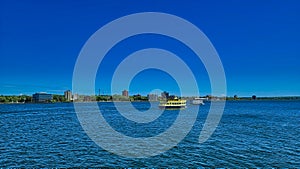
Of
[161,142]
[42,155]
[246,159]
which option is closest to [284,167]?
[246,159]

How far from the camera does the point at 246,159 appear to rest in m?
19.0

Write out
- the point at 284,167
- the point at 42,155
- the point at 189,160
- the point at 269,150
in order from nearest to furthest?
the point at 284,167 < the point at 189,160 < the point at 42,155 < the point at 269,150

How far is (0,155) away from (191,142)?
16924 millimetres

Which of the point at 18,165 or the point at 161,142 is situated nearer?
the point at 18,165

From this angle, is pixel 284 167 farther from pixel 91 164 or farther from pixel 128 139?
pixel 128 139

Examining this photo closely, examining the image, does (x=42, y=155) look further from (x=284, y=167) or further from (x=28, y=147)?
(x=284, y=167)

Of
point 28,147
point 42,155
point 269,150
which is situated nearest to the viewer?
point 42,155

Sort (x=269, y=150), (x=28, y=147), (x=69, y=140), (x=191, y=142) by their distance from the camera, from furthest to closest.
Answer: (x=69, y=140), (x=191, y=142), (x=28, y=147), (x=269, y=150)

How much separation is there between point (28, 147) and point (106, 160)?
32.0ft

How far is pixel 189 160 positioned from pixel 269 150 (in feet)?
26.1

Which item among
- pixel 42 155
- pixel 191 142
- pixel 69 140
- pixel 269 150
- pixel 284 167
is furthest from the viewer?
pixel 69 140

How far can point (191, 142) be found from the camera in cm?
2589

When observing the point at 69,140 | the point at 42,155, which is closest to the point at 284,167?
the point at 42,155

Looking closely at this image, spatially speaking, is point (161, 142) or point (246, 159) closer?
point (246, 159)
